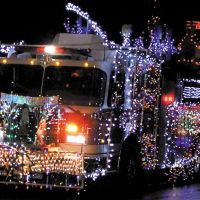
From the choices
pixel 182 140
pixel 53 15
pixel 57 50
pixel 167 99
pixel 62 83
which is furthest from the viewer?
pixel 53 15

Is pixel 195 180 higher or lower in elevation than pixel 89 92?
lower

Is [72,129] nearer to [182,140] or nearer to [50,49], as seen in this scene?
[50,49]

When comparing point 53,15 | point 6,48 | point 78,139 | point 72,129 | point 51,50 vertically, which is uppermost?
point 53,15

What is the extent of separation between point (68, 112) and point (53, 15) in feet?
64.2

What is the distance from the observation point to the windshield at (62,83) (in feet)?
Answer: 39.4

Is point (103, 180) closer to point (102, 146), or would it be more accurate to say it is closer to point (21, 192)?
point (102, 146)

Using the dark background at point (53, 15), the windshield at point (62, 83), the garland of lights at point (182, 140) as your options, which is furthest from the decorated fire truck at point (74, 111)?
the dark background at point (53, 15)

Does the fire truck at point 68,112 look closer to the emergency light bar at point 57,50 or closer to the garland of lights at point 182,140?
the emergency light bar at point 57,50

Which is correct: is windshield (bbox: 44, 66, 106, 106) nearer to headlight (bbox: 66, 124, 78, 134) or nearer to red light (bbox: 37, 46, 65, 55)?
red light (bbox: 37, 46, 65, 55)

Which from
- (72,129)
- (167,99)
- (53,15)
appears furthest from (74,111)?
(53,15)

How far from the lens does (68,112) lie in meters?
11.8

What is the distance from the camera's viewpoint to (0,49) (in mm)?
13406

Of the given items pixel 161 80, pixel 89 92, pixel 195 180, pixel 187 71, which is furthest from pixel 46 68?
pixel 195 180

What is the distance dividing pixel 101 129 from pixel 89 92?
28.5 inches
